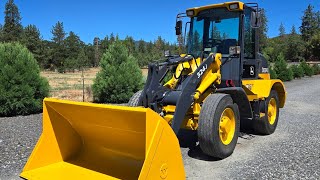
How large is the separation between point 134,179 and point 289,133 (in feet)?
15.3

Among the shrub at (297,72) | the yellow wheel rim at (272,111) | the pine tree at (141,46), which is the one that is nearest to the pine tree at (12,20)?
the pine tree at (141,46)

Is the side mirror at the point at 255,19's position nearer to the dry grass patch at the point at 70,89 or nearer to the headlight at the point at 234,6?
the headlight at the point at 234,6

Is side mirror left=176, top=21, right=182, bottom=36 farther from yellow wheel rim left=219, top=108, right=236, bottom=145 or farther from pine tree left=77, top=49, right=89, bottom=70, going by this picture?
pine tree left=77, top=49, right=89, bottom=70

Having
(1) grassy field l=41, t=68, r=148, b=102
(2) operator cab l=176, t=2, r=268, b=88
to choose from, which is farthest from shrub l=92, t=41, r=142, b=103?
(2) operator cab l=176, t=2, r=268, b=88

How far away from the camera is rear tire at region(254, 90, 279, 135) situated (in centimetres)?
719

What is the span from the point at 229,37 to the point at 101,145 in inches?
131

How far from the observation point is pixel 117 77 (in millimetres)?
12320

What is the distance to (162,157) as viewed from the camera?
3.74 meters

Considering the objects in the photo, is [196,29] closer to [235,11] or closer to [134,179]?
[235,11]

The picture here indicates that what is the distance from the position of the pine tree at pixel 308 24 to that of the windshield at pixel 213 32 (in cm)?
9554

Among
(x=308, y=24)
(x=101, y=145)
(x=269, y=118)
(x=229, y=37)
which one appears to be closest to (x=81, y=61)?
(x=269, y=118)

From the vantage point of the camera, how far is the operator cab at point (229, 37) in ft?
21.0

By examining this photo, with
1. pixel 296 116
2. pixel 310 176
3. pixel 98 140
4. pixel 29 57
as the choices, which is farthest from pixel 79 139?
pixel 296 116

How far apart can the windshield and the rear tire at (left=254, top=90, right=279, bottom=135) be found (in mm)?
1674
